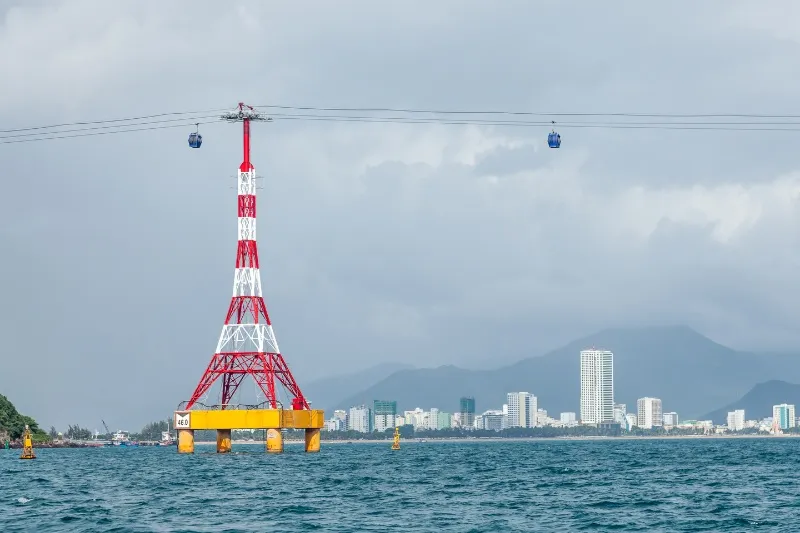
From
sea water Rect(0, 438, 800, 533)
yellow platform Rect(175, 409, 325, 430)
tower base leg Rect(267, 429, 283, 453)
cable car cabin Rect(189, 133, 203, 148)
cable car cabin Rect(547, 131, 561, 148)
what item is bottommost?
sea water Rect(0, 438, 800, 533)

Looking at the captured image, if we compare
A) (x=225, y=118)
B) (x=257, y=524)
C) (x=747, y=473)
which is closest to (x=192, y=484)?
(x=257, y=524)

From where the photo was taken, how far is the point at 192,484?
78375mm

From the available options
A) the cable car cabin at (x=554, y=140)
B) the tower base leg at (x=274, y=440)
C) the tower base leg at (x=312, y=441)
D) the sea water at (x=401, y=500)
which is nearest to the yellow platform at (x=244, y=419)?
the tower base leg at (x=274, y=440)

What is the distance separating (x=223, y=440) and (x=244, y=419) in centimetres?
1233

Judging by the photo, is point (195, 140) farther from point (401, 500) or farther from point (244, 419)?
point (401, 500)

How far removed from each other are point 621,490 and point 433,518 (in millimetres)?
21530

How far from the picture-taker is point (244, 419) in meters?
123

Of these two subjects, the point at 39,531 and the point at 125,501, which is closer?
the point at 39,531

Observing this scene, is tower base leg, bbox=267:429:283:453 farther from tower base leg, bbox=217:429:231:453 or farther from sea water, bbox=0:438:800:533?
sea water, bbox=0:438:800:533

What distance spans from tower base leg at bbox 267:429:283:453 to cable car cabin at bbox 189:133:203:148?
116ft

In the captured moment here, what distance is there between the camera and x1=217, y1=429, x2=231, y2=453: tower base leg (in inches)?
5207

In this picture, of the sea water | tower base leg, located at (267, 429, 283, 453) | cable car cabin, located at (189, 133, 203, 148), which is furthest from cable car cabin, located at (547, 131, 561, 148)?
tower base leg, located at (267, 429, 283, 453)

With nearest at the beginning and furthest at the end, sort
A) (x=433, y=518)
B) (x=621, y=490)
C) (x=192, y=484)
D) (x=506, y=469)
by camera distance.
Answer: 1. (x=433, y=518)
2. (x=621, y=490)
3. (x=192, y=484)
4. (x=506, y=469)

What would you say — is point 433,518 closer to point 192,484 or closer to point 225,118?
point 192,484
